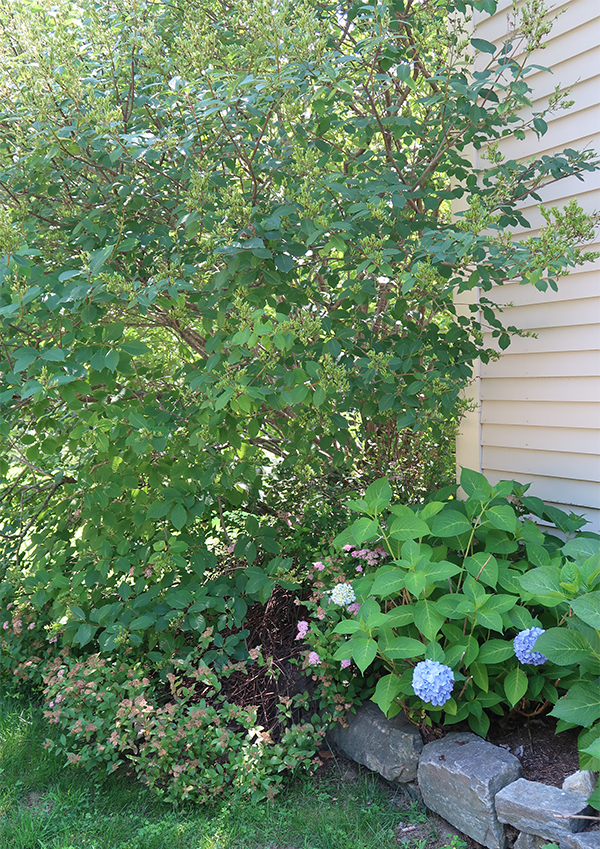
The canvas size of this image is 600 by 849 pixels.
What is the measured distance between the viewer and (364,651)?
2.08 meters

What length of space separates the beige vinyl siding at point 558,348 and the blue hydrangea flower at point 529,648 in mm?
993

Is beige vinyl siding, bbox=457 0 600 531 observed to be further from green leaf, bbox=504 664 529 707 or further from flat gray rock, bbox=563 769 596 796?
flat gray rock, bbox=563 769 596 796

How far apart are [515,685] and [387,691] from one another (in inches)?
15.5

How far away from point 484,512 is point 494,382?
3.72 ft

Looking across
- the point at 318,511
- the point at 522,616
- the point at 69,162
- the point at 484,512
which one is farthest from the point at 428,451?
the point at 69,162

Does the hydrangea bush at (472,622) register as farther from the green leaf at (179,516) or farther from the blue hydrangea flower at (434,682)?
the green leaf at (179,516)

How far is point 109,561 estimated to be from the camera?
2807 millimetres

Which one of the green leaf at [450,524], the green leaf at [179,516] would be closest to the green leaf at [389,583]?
the green leaf at [450,524]

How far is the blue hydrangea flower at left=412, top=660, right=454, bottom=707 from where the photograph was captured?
196 centimetres

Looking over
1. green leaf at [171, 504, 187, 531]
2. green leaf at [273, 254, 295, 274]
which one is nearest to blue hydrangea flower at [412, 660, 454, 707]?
green leaf at [171, 504, 187, 531]

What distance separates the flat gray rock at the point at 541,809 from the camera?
1.72 metres

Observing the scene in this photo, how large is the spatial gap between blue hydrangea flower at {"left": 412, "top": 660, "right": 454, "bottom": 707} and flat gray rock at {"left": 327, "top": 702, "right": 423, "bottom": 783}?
Result: 1.15ft

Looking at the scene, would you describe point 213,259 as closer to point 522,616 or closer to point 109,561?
point 109,561

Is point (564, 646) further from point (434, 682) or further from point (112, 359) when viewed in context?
point (112, 359)
